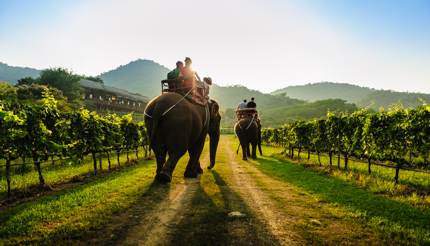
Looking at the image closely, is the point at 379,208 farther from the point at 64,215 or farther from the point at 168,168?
the point at 64,215

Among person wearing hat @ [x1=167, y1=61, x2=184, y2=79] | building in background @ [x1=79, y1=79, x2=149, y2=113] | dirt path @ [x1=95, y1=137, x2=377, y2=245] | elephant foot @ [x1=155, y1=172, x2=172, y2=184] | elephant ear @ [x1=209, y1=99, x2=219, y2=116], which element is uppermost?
building in background @ [x1=79, y1=79, x2=149, y2=113]

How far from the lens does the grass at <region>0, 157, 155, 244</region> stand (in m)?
4.25

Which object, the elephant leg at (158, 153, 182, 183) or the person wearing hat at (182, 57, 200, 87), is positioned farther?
the person wearing hat at (182, 57, 200, 87)

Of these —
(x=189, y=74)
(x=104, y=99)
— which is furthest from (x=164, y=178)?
(x=104, y=99)

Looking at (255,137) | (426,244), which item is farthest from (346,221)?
(255,137)

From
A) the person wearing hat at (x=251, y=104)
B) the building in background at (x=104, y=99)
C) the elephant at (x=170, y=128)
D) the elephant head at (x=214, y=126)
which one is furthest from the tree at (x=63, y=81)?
the elephant at (x=170, y=128)

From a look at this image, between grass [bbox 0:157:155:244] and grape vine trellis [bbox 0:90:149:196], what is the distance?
2023 mm

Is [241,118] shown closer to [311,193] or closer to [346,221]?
[311,193]

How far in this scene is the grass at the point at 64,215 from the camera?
4.25 meters

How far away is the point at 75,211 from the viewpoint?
18.4 ft

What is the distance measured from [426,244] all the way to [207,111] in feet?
24.7

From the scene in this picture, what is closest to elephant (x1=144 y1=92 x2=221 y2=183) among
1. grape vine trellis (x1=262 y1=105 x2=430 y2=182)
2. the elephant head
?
the elephant head

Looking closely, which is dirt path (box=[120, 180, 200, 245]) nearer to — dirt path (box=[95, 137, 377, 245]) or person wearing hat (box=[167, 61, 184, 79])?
dirt path (box=[95, 137, 377, 245])

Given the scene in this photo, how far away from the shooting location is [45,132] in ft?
27.8
